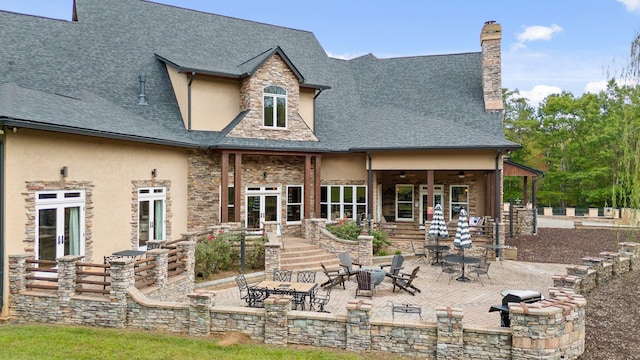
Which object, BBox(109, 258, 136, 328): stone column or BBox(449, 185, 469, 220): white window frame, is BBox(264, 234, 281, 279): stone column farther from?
BBox(449, 185, 469, 220): white window frame

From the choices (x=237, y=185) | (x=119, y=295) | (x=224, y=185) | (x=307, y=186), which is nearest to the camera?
(x=119, y=295)

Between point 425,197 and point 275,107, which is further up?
point 275,107

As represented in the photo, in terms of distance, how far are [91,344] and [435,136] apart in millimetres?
15033

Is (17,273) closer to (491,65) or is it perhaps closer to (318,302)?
(318,302)

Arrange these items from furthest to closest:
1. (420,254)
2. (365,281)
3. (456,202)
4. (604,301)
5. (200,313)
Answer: (456,202)
(420,254)
(365,281)
(604,301)
(200,313)

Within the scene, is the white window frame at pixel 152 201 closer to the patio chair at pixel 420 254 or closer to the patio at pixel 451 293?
the patio at pixel 451 293

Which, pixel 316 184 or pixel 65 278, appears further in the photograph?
pixel 316 184

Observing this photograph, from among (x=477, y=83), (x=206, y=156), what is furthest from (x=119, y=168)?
(x=477, y=83)

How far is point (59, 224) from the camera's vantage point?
32.9ft

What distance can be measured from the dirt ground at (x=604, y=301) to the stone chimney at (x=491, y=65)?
7.03 meters

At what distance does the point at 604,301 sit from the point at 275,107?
13.3 meters

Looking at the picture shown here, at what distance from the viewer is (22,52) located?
14.7 metres

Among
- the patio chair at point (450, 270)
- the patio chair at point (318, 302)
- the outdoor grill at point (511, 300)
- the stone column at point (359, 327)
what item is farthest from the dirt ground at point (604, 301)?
the patio chair at point (318, 302)

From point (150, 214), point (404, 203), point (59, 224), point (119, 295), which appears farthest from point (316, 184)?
point (119, 295)
